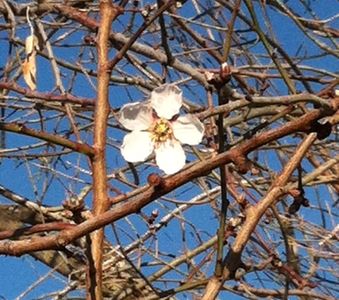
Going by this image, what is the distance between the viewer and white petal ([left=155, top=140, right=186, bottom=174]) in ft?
2.77

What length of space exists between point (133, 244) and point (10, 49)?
625 millimetres

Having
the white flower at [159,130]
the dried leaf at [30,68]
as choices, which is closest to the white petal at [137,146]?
the white flower at [159,130]

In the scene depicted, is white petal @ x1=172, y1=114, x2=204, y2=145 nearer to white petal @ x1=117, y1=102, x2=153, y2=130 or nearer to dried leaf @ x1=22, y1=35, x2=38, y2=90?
white petal @ x1=117, y1=102, x2=153, y2=130

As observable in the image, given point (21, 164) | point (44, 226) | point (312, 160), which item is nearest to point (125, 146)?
point (44, 226)

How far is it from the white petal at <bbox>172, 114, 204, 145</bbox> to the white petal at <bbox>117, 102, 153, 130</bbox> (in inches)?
1.1

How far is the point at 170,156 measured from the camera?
863mm

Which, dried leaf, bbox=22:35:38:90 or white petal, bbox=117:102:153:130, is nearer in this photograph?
white petal, bbox=117:102:153:130

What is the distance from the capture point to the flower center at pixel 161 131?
0.87 meters

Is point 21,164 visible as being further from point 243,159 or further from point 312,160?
point 243,159

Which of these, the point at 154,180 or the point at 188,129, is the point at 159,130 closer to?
the point at 188,129

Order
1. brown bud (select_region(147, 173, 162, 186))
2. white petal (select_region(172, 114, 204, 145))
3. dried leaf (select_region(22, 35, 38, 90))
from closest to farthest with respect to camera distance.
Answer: brown bud (select_region(147, 173, 162, 186)) < white petal (select_region(172, 114, 204, 145)) < dried leaf (select_region(22, 35, 38, 90))

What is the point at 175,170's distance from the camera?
0.84 m

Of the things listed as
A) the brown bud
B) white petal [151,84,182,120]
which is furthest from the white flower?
the brown bud

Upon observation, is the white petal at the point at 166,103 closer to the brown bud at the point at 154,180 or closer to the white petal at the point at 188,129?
the white petal at the point at 188,129
